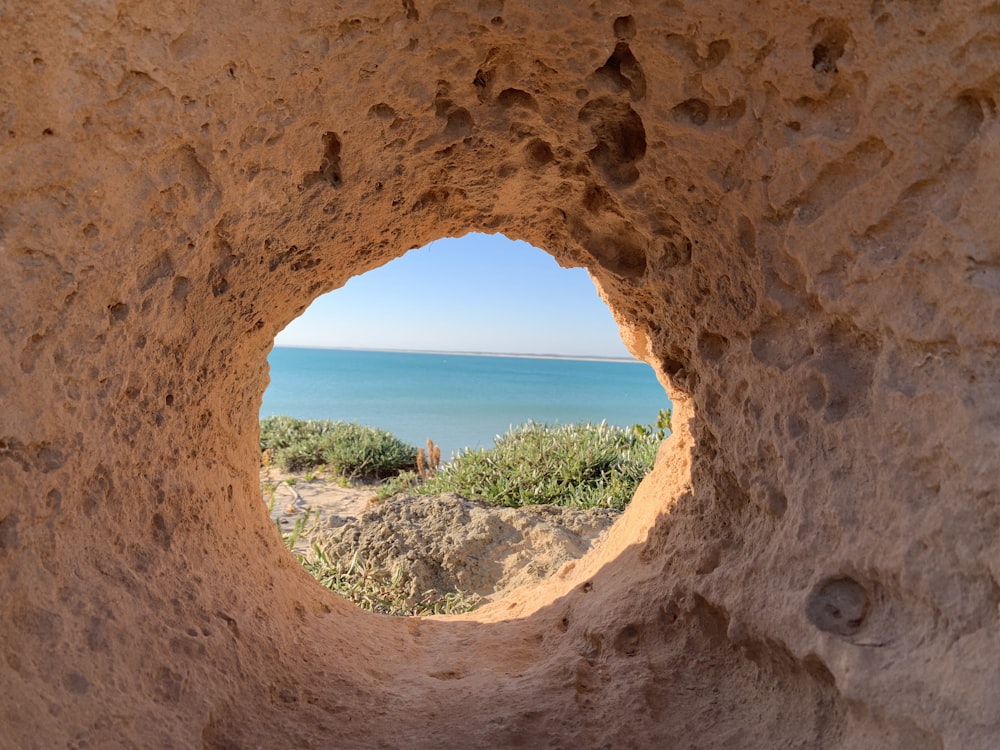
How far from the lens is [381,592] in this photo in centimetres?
473

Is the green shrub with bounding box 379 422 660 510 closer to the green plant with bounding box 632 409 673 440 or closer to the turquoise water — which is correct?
the green plant with bounding box 632 409 673 440

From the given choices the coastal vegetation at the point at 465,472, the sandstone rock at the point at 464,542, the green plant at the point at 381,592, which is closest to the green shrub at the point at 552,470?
the coastal vegetation at the point at 465,472

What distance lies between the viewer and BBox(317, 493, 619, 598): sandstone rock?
4848 millimetres

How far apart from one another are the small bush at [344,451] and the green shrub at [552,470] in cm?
122

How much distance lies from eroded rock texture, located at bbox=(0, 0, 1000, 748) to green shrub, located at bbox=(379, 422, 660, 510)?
13.6 feet

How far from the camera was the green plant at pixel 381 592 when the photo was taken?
4547mm

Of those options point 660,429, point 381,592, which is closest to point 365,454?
point 660,429

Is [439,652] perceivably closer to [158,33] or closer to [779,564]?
[779,564]

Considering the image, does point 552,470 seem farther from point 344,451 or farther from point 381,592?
point 344,451

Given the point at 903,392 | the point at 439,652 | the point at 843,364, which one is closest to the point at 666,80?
the point at 843,364

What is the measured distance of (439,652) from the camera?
9.44 ft

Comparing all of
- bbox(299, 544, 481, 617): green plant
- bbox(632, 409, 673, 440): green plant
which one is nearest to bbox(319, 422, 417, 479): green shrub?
bbox(632, 409, 673, 440): green plant

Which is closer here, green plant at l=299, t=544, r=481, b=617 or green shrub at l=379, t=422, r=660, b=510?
green plant at l=299, t=544, r=481, b=617

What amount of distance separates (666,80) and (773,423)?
0.93 metres
